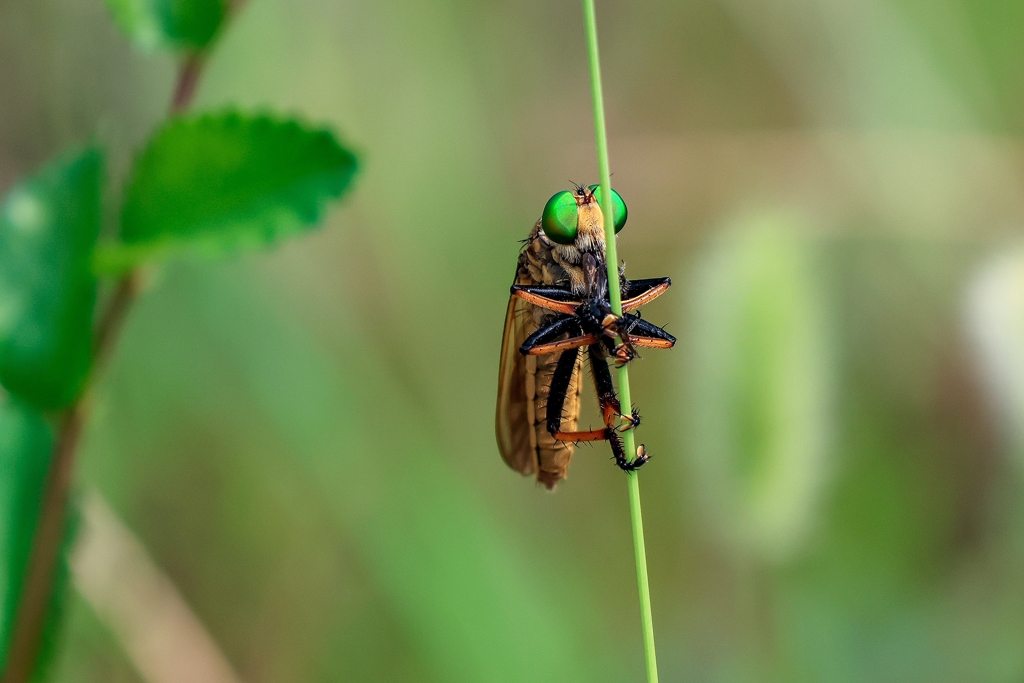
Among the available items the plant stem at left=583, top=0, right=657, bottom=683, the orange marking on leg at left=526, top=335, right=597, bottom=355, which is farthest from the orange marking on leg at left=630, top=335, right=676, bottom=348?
the plant stem at left=583, top=0, right=657, bottom=683

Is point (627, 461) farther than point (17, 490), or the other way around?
point (627, 461)

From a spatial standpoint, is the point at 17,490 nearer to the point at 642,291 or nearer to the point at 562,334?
the point at 562,334

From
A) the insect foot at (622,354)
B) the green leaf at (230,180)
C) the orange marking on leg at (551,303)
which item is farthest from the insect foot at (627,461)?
the green leaf at (230,180)

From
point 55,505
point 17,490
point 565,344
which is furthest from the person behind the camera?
point 565,344

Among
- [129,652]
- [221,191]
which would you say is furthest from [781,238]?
[129,652]

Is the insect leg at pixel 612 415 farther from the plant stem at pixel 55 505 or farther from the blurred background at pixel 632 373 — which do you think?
the plant stem at pixel 55 505

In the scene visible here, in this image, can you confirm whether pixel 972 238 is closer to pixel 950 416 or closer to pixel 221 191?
pixel 950 416

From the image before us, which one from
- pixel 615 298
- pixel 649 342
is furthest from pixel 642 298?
pixel 615 298
